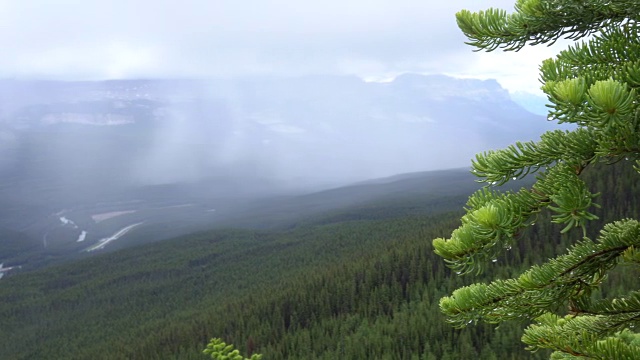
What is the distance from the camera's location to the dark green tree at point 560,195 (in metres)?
3.74

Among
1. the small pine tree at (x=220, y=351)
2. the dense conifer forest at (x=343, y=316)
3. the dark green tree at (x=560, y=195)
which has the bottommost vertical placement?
the dense conifer forest at (x=343, y=316)

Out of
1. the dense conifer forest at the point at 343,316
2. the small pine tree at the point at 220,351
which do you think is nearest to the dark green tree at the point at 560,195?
the small pine tree at the point at 220,351

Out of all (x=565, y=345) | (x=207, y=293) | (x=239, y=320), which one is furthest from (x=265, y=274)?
(x=565, y=345)

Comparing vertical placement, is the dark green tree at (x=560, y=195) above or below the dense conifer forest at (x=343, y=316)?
above

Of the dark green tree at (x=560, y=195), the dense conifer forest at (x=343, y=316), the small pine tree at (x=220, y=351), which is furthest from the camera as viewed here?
the dense conifer forest at (x=343, y=316)

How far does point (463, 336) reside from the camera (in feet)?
274

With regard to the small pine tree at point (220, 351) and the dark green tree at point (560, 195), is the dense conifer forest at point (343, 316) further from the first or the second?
the dark green tree at point (560, 195)

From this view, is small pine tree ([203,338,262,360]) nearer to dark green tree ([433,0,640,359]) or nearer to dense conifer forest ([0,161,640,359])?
dark green tree ([433,0,640,359])

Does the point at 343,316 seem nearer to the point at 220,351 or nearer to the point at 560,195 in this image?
the point at 220,351

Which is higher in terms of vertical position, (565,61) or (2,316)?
(565,61)

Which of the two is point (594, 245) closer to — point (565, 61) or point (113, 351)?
point (565, 61)

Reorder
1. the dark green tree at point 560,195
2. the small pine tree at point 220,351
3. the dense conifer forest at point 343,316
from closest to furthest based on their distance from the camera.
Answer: the dark green tree at point 560,195
the small pine tree at point 220,351
the dense conifer forest at point 343,316

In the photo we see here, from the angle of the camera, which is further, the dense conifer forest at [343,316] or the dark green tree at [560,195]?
the dense conifer forest at [343,316]

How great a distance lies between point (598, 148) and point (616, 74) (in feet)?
2.38
